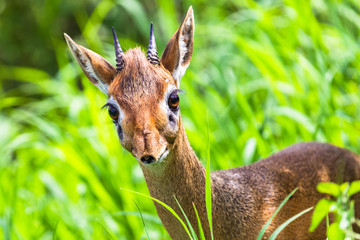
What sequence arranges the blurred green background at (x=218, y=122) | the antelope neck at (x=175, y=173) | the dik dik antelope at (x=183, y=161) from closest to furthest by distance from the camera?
the dik dik antelope at (x=183, y=161)
the antelope neck at (x=175, y=173)
the blurred green background at (x=218, y=122)

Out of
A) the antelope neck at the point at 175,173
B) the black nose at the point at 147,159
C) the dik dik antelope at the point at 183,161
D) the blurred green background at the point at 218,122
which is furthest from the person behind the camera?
the blurred green background at the point at 218,122

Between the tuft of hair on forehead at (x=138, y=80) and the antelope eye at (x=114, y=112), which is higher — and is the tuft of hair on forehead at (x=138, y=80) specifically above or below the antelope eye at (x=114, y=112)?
above

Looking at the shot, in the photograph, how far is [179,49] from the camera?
231cm

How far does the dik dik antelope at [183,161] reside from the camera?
6.88ft

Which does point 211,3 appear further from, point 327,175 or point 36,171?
point 327,175

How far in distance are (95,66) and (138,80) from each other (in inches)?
10.8

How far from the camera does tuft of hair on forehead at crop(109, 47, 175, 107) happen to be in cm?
214

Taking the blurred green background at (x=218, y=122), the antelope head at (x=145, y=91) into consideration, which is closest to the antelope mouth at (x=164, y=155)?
the antelope head at (x=145, y=91)

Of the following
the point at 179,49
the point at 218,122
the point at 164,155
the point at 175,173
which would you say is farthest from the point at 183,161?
the point at 218,122

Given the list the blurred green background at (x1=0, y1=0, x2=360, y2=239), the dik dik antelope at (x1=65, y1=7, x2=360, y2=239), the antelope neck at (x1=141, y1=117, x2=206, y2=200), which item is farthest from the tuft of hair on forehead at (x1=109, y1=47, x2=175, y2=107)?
the blurred green background at (x1=0, y1=0, x2=360, y2=239)

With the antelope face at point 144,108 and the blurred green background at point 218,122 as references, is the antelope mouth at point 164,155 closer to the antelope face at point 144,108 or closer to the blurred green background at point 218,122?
the antelope face at point 144,108

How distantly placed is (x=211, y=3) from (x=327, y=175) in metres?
3.51

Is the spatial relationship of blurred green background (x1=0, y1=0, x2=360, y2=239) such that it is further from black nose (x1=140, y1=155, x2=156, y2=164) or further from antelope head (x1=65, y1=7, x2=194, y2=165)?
black nose (x1=140, y1=155, x2=156, y2=164)

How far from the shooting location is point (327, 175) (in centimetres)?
269
